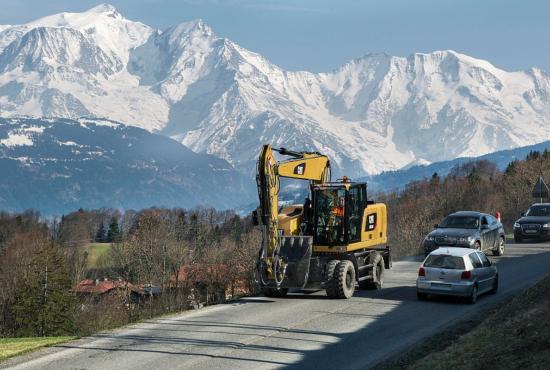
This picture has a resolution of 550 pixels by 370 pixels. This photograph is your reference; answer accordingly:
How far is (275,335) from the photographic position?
1723 centimetres

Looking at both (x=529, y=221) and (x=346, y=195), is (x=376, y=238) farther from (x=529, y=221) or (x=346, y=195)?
(x=529, y=221)

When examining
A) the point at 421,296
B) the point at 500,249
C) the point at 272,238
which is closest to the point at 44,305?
the point at 500,249

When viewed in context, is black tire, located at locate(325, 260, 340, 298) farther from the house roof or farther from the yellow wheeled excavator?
the house roof

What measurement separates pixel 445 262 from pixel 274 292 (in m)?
4.93

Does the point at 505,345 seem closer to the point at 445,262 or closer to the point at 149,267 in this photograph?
the point at 445,262

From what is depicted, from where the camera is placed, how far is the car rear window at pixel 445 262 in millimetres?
21438

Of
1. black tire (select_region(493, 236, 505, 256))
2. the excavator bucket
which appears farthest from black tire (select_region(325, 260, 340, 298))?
black tire (select_region(493, 236, 505, 256))

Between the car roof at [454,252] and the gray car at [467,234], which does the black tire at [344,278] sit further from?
the gray car at [467,234]

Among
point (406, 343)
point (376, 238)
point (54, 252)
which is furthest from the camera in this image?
point (54, 252)

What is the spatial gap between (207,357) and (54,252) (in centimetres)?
4560

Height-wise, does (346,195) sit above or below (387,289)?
above

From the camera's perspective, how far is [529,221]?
39875 mm

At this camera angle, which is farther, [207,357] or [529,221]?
[529,221]

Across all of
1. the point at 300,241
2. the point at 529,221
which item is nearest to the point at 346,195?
the point at 300,241
